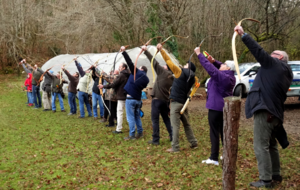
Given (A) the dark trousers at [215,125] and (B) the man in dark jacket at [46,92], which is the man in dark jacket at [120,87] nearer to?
(A) the dark trousers at [215,125]

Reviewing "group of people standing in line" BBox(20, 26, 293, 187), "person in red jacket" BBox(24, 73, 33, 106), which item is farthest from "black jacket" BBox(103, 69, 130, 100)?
"person in red jacket" BBox(24, 73, 33, 106)

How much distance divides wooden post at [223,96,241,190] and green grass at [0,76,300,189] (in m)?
0.98

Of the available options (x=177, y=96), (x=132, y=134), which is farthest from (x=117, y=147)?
(x=177, y=96)

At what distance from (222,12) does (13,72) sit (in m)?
20.2

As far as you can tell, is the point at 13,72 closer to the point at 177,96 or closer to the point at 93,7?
the point at 93,7

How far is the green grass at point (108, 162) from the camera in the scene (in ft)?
14.6

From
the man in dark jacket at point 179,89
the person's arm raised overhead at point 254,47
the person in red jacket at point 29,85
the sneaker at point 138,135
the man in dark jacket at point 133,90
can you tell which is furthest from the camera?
the person in red jacket at point 29,85

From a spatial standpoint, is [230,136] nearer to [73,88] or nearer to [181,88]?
[181,88]

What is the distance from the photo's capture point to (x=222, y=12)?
15.6 meters

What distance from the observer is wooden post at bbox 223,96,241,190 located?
317 centimetres

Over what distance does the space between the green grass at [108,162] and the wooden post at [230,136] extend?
0.98 metres

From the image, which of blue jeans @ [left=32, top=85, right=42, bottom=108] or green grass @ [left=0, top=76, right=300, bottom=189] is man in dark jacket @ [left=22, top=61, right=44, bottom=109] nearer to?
blue jeans @ [left=32, top=85, right=42, bottom=108]

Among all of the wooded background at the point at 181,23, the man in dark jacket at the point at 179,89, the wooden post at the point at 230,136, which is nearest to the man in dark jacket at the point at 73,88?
the wooded background at the point at 181,23

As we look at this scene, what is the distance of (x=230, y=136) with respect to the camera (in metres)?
3.22
